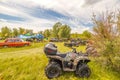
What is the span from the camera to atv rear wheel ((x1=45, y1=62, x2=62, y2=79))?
9.21 m

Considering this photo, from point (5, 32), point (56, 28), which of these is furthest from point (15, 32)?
point (56, 28)

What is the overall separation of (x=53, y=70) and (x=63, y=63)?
2.44 ft

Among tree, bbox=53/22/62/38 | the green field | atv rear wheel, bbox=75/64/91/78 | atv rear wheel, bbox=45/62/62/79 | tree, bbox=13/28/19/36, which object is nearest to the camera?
atv rear wheel, bbox=45/62/62/79

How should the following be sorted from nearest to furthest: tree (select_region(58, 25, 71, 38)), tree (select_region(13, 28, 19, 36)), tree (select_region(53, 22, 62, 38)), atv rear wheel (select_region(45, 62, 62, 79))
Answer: atv rear wheel (select_region(45, 62, 62, 79)), tree (select_region(58, 25, 71, 38)), tree (select_region(53, 22, 62, 38)), tree (select_region(13, 28, 19, 36))

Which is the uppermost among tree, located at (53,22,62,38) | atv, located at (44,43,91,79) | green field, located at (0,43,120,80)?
tree, located at (53,22,62,38)

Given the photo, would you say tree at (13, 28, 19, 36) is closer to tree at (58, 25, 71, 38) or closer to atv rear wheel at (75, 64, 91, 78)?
tree at (58, 25, 71, 38)

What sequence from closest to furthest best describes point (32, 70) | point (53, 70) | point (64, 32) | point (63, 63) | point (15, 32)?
1. point (53, 70)
2. point (63, 63)
3. point (32, 70)
4. point (64, 32)
5. point (15, 32)

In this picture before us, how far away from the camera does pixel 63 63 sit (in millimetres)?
9578

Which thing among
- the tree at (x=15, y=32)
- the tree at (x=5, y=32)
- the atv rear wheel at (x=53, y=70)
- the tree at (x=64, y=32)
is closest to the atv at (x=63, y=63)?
the atv rear wheel at (x=53, y=70)

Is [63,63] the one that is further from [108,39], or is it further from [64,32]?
[64,32]

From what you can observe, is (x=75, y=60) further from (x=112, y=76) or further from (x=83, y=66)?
(x=112, y=76)

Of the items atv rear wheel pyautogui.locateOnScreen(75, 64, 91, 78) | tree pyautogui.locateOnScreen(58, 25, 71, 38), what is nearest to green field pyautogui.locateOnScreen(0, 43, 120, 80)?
atv rear wheel pyautogui.locateOnScreen(75, 64, 91, 78)

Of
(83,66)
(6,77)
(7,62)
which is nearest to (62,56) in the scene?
(83,66)

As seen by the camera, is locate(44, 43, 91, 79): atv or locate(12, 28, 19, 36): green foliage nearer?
locate(44, 43, 91, 79): atv
